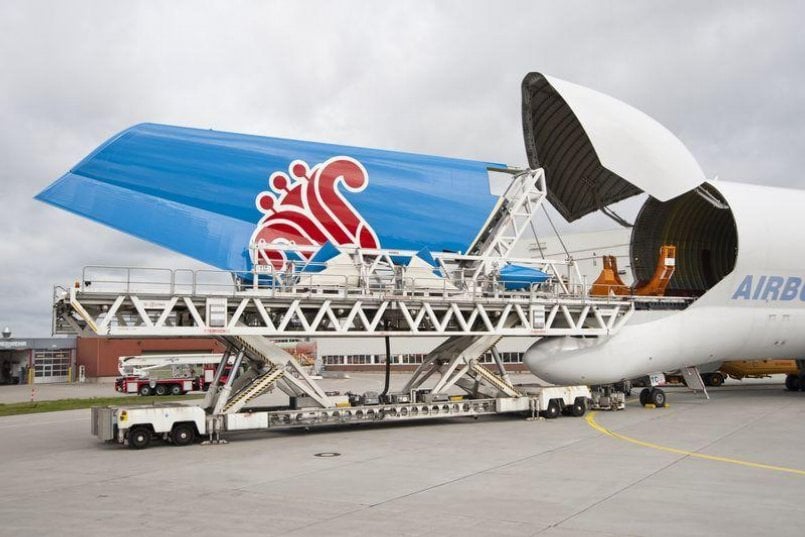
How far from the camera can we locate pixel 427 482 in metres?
13.2

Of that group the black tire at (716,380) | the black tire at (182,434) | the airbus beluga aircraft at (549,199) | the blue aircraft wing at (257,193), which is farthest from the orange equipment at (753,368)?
the black tire at (182,434)

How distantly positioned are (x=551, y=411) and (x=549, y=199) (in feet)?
36.2

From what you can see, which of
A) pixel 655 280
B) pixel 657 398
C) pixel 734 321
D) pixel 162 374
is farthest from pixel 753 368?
pixel 162 374

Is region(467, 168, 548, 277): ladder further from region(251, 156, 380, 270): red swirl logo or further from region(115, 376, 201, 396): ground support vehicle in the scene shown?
region(115, 376, 201, 396): ground support vehicle

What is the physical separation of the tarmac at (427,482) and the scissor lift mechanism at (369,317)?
3.68ft

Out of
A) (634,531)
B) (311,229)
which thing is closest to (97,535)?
(634,531)

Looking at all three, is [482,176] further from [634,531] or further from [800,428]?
[634,531]

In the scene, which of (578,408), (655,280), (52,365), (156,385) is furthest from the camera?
(52,365)

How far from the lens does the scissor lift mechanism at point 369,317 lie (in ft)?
60.6

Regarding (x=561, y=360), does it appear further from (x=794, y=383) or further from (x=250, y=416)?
(x=794, y=383)

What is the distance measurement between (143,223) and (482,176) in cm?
1077

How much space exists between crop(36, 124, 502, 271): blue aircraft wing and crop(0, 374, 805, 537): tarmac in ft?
19.5

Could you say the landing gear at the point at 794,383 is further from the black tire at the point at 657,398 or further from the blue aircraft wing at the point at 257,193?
the blue aircraft wing at the point at 257,193

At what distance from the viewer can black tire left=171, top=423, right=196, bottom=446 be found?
1878cm
